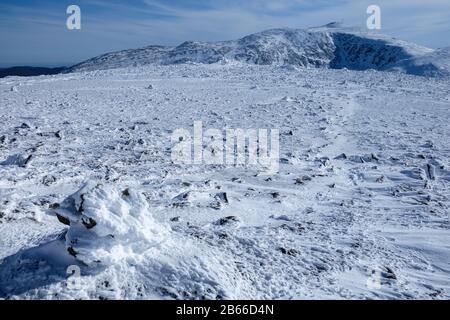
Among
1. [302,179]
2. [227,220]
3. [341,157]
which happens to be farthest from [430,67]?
[227,220]

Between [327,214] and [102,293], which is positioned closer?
[102,293]

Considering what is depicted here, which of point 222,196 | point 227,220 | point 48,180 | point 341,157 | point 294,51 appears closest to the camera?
point 227,220

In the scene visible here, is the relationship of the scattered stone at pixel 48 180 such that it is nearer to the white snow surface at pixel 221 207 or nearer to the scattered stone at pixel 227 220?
the white snow surface at pixel 221 207

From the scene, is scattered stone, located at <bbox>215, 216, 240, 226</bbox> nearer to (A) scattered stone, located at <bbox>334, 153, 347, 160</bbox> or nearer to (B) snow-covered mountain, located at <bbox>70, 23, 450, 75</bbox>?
(A) scattered stone, located at <bbox>334, 153, 347, 160</bbox>

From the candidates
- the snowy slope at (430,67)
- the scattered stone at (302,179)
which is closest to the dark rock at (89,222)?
the scattered stone at (302,179)

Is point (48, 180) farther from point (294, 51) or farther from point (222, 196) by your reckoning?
point (294, 51)

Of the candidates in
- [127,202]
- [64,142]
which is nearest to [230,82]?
[64,142]
